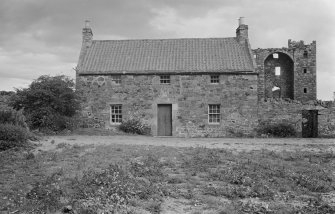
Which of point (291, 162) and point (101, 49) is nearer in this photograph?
point (291, 162)

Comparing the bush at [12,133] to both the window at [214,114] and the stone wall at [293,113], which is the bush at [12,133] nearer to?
the window at [214,114]

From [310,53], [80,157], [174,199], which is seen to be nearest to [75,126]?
[80,157]

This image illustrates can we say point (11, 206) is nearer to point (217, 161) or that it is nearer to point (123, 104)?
point (217, 161)

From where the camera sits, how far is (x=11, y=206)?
629cm

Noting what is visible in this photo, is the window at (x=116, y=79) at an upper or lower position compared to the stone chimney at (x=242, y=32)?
lower

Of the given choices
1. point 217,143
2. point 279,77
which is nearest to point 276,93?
point 279,77

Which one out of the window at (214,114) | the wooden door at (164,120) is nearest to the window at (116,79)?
the wooden door at (164,120)

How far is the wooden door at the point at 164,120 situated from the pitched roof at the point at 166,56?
2726 millimetres

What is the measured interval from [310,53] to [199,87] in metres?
20.0

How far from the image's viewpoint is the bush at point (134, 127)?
980 inches

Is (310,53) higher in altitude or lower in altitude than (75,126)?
higher

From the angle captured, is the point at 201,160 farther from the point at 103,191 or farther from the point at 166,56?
the point at 166,56

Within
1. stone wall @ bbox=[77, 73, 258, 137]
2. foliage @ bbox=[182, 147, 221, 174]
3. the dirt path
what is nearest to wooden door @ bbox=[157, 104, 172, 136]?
stone wall @ bbox=[77, 73, 258, 137]

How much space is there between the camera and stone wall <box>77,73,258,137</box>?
25.3 metres
